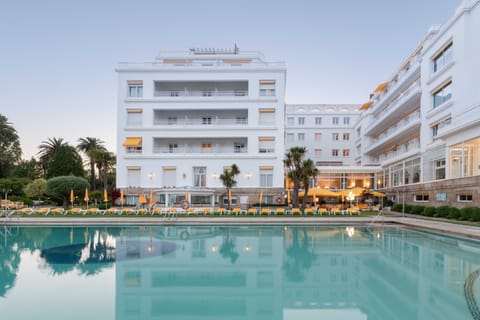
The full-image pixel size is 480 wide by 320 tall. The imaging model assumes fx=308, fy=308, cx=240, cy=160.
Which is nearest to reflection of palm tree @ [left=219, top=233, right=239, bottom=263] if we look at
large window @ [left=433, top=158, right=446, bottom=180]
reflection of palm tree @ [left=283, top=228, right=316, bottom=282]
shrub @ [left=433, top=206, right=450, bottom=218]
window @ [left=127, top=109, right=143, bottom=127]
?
reflection of palm tree @ [left=283, top=228, right=316, bottom=282]

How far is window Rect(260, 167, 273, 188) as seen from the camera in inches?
1310

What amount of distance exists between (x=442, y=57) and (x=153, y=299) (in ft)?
99.4

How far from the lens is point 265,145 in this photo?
33844mm

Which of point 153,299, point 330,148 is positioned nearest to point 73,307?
point 153,299

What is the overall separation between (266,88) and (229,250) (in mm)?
24567

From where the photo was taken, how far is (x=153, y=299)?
7.47 metres

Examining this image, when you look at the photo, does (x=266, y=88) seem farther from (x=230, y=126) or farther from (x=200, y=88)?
(x=200, y=88)

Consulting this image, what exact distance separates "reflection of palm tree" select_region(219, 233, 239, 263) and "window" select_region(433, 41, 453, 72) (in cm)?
2384

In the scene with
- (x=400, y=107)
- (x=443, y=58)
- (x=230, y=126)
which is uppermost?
(x=443, y=58)

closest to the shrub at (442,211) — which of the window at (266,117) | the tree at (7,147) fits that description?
the window at (266,117)

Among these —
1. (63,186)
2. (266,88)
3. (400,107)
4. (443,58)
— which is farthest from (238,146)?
(443,58)

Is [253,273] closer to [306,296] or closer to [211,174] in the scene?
[306,296]

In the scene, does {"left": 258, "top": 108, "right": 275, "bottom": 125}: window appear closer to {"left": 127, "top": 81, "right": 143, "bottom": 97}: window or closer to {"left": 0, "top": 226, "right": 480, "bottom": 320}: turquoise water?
{"left": 127, "top": 81, "right": 143, "bottom": 97}: window

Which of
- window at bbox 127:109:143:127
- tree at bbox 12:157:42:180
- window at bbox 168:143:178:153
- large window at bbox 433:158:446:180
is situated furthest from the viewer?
tree at bbox 12:157:42:180
